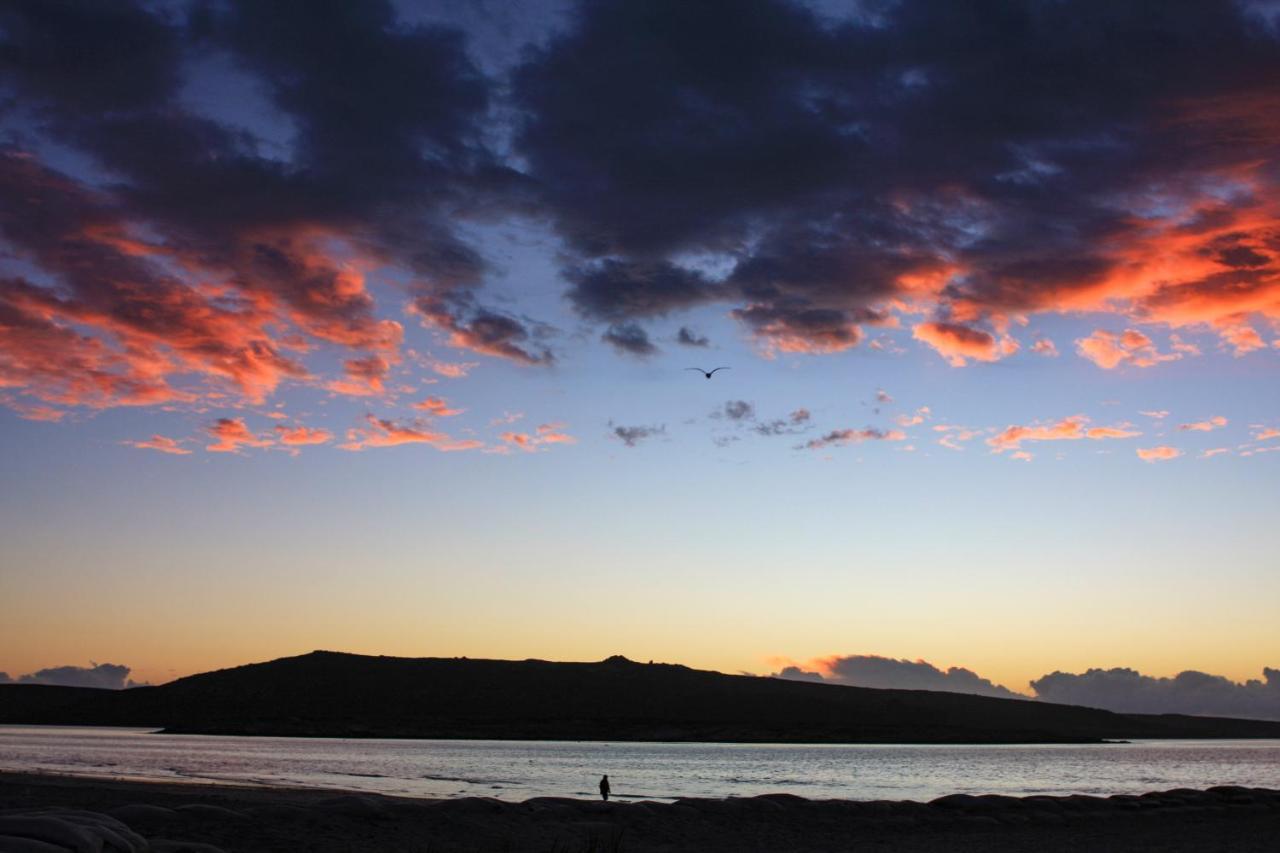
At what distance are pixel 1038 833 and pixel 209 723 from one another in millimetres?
142190

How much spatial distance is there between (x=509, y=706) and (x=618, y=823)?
141 metres

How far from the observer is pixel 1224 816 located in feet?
120

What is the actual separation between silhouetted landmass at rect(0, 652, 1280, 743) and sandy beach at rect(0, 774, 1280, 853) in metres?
116

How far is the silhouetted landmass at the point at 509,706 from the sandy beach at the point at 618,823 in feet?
380

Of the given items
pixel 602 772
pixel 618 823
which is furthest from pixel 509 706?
pixel 618 823

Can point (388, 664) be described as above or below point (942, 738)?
above

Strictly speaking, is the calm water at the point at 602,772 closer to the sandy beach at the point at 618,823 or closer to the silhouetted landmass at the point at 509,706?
the sandy beach at the point at 618,823

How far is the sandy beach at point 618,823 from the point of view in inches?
879

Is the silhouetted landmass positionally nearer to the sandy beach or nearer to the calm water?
the calm water

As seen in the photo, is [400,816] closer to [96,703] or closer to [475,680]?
[475,680]

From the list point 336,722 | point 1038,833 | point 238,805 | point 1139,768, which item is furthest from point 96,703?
point 1038,833

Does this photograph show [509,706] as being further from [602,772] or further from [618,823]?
[618,823]

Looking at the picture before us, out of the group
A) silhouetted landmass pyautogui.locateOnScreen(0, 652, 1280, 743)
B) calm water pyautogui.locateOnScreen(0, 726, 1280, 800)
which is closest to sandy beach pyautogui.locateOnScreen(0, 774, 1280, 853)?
calm water pyautogui.locateOnScreen(0, 726, 1280, 800)

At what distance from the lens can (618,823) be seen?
2883 centimetres
